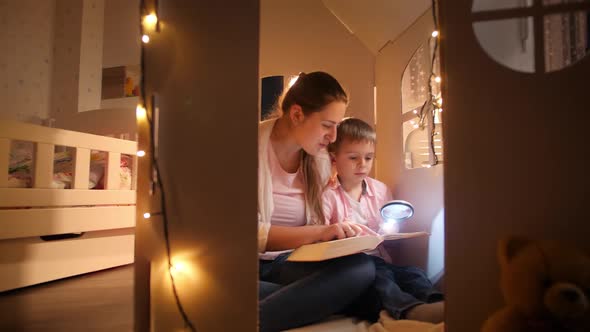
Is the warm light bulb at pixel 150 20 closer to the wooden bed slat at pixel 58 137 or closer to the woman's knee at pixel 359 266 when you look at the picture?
the woman's knee at pixel 359 266

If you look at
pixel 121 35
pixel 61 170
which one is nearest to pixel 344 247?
pixel 61 170

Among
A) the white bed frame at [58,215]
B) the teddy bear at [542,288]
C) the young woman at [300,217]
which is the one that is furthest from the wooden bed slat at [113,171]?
the teddy bear at [542,288]

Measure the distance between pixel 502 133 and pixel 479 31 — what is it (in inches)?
6.3

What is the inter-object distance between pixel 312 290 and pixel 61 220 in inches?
49.7

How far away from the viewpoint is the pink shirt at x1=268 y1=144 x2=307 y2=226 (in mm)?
1091

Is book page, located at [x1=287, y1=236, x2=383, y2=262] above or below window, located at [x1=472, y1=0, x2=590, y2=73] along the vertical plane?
below

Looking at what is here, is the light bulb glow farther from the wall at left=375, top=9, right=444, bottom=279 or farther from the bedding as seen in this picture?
the bedding

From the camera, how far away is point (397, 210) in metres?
1.11

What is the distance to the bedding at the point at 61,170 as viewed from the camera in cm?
144

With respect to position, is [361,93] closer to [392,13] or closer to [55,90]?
[392,13]

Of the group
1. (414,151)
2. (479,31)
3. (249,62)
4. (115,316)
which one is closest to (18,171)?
(115,316)

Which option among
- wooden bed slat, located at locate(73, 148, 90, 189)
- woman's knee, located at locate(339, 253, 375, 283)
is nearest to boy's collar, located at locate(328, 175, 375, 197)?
woman's knee, located at locate(339, 253, 375, 283)

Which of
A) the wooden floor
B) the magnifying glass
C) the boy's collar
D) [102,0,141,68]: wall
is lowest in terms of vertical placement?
the wooden floor

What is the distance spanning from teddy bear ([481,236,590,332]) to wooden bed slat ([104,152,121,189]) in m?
1.75
